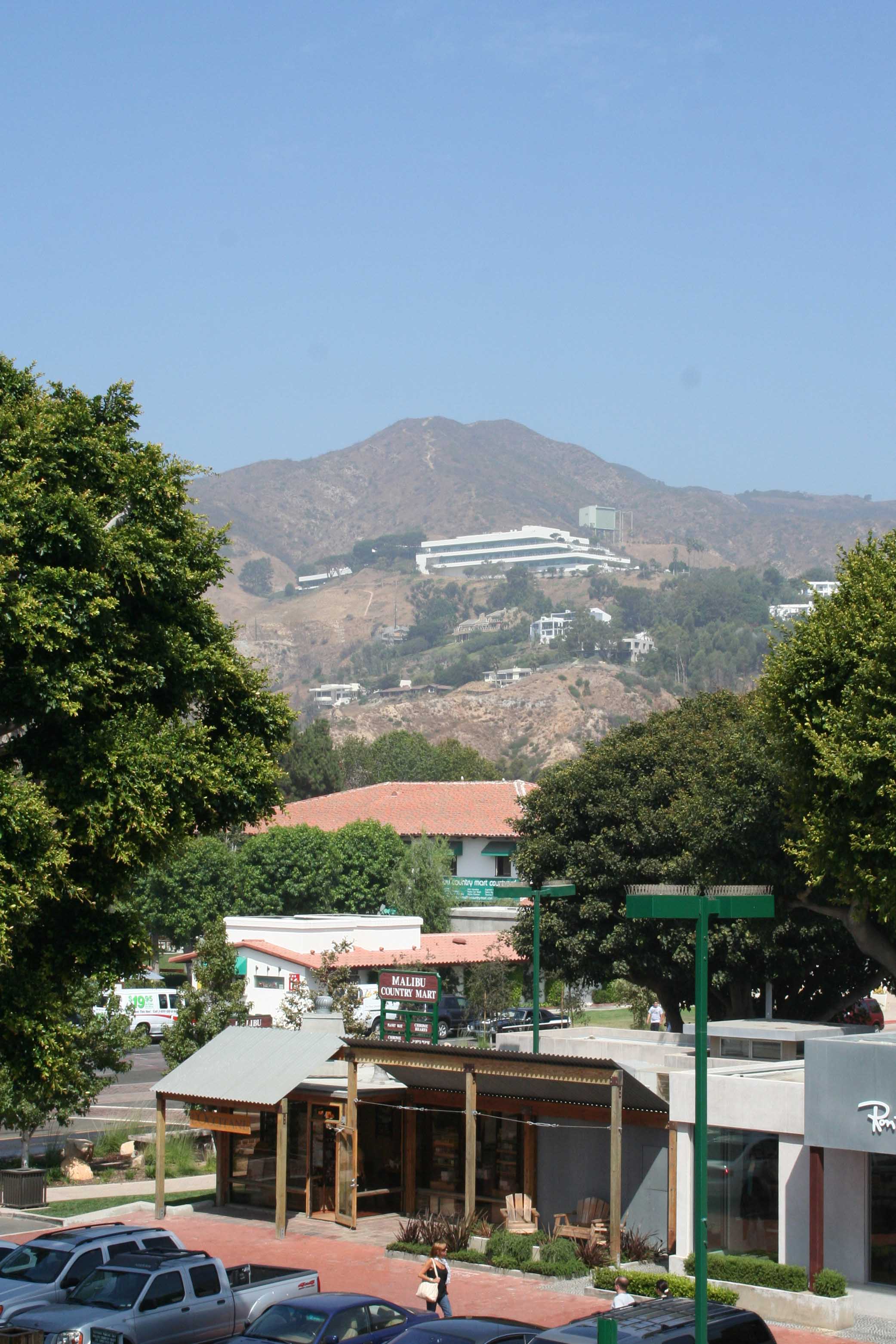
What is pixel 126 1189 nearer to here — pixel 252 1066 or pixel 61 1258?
pixel 252 1066

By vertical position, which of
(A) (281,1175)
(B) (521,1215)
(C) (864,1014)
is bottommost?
(B) (521,1215)

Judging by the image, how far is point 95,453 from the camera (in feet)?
56.5

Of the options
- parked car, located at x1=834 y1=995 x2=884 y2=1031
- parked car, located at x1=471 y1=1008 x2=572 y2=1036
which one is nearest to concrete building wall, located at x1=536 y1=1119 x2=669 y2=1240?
parked car, located at x1=834 y1=995 x2=884 y2=1031

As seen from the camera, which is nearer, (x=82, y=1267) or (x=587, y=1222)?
(x=82, y=1267)

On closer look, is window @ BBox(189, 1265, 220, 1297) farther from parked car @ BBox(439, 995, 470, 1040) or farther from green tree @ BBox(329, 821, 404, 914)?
green tree @ BBox(329, 821, 404, 914)

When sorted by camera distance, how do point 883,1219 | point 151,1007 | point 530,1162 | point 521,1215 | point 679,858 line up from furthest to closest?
1. point 151,1007
2. point 679,858
3. point 530,1162
4. point 521,1215
5. point 883,1219

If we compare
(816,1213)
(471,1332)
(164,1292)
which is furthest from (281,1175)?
(471,1332)

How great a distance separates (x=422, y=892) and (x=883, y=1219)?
51.1 meters

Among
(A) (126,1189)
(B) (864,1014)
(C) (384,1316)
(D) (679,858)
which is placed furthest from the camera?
(B) (864,1014)

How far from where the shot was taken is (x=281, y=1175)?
26.6 meters

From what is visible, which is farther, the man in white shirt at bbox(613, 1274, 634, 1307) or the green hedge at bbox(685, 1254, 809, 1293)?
the green hedge at bbox(685, 1254, 809, 1293)

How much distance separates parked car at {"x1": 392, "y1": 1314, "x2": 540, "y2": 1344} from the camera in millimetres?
14781

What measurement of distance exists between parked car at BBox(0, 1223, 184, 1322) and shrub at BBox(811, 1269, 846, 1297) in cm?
934

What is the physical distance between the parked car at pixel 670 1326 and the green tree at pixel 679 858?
21.8m
